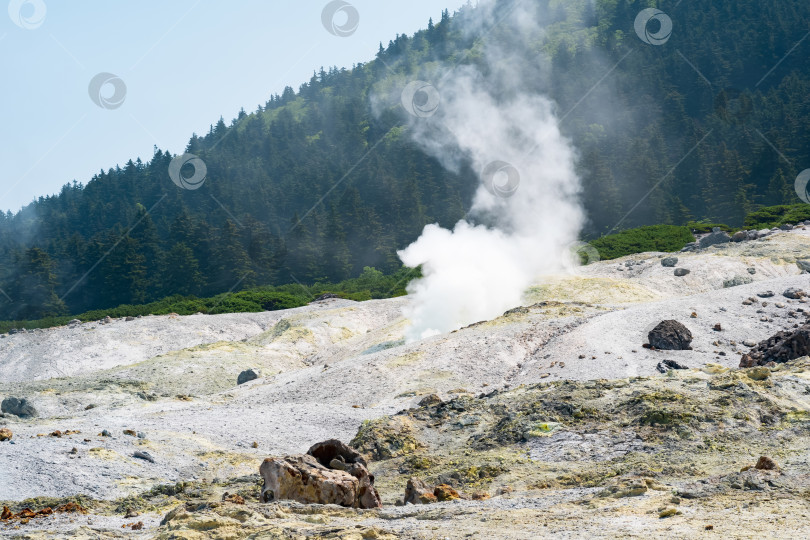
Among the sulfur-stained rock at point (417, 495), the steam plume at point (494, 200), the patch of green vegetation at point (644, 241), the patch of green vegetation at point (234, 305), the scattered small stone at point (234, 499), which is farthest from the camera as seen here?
the patch of green vegetation at point (644, 241)

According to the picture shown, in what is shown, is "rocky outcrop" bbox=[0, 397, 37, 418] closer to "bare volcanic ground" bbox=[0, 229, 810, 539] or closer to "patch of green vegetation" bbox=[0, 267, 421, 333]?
"bare volcanic ground" bbox=[0, 229, 810, 539]

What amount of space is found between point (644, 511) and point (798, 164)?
93.9 metres

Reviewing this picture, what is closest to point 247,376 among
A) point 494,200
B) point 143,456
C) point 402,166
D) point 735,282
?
point 143,456

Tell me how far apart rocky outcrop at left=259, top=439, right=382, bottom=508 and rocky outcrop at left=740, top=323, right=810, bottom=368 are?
13.2 m

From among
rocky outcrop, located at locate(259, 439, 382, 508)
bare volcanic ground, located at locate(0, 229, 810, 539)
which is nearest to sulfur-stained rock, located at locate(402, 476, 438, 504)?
rocky outcrop, located at locate(259, 439, 382, 508)

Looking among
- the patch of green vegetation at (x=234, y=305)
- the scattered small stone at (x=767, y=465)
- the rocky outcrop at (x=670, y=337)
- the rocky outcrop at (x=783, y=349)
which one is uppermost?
the patch of green vegetation at (x=234, y=305)

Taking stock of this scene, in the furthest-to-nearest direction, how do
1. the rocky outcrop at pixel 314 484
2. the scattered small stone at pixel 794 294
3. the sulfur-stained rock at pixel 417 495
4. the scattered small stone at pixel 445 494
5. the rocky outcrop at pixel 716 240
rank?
the rocky outcrop at pixel 716 240
the scattered small stone at pixel 794 294
the scattered small stone at pixel 445 494
the sulfur-stained rock at pixel 417 495
the rocky outcrop at pixel 314 484

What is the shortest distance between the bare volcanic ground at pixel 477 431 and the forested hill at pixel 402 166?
5340 cm

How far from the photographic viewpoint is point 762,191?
8856 centimetres

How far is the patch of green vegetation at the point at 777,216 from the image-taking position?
191ft

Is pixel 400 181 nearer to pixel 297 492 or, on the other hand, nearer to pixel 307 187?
pixel 307 187

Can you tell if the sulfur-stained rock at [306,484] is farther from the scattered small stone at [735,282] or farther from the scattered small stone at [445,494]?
the scattered small stone at [735,282]

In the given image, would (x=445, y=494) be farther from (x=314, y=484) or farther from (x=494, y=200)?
(x=494, y=200)

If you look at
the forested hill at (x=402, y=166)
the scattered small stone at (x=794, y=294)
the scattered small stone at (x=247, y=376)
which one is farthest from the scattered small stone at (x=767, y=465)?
the forested hill at (x=402, y=166)
